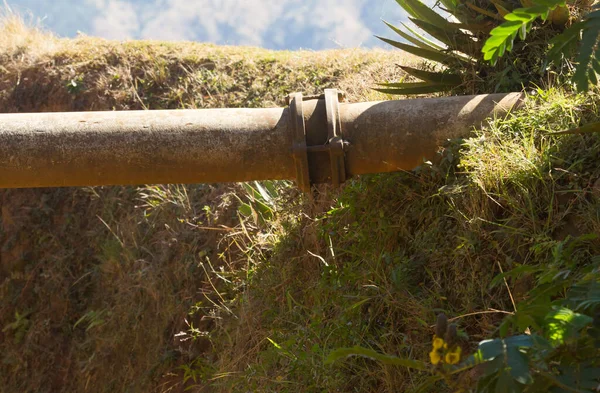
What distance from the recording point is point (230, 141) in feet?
13.1

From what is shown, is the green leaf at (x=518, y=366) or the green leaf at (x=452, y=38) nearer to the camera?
the green leaf at (x=518, y=366)

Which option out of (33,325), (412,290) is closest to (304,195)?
(412,290)

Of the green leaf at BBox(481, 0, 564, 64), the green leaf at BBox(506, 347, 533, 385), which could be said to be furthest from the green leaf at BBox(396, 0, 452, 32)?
the green leaf at BBox(506, 347, 533, 385)

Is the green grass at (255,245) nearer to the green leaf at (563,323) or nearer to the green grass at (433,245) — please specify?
the green grass at (433,245)

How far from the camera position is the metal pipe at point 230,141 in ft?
12.8

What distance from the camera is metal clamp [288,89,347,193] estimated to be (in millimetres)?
3967

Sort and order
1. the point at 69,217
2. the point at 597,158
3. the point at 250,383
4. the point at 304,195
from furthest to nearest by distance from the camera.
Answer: the point at 69,217 → the point at 304,195 → the point at 250,383 → the point at 597,158

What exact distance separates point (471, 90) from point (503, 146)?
1.18 metres

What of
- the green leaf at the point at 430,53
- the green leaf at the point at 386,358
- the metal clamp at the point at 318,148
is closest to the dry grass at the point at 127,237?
the green leaf at the point at 430,53

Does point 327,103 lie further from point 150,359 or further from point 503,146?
point 150,359

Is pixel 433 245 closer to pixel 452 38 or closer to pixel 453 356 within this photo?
pixel 452 38

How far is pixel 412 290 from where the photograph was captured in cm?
402

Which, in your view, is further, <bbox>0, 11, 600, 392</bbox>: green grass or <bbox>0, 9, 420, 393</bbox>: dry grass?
<bbox>0, 9, 420, 393</bbox>: dry grass

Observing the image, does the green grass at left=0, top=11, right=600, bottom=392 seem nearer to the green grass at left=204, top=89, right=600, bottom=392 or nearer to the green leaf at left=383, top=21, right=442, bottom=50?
the green grass at left=204, top=89, right=600, bottom=392
